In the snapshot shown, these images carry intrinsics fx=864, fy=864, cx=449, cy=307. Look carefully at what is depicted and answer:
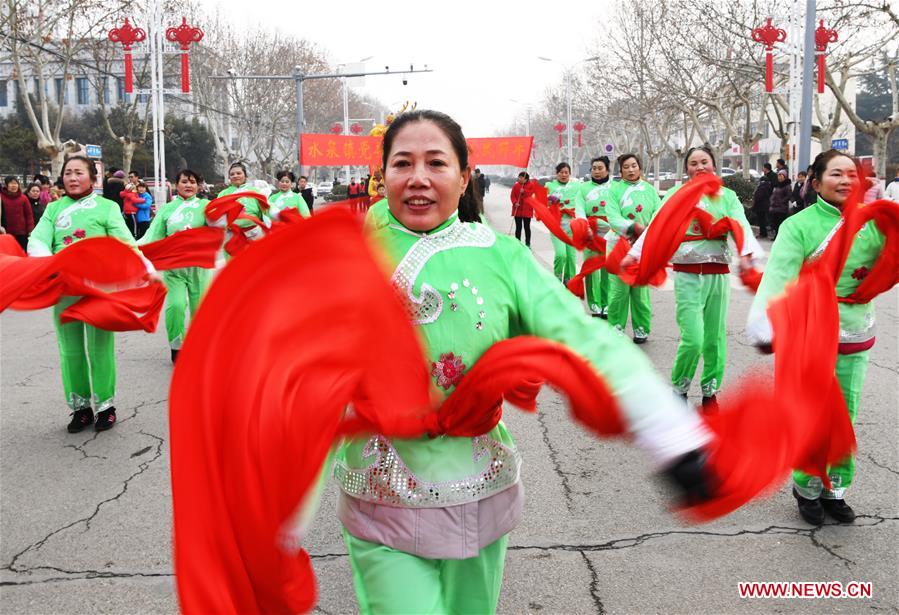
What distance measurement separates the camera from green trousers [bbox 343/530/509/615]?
2.11 meters

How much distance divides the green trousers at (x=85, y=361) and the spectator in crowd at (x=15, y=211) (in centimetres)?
990

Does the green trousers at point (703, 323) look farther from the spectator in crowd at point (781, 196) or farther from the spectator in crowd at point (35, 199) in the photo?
the spectator in crowd at point (35, 199)

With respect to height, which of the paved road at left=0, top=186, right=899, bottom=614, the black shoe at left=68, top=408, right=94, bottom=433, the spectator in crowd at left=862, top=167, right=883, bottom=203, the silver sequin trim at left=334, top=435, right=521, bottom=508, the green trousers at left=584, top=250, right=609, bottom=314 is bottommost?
the paved road at left=0, top=186, right=899, bottom=614

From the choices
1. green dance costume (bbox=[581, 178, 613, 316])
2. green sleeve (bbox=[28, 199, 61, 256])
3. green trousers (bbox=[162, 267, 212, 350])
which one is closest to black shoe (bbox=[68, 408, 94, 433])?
green sleeve (bbox=[28, 199, 61, 256])

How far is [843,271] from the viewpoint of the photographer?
4.11m

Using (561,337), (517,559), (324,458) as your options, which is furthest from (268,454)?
(517,559)

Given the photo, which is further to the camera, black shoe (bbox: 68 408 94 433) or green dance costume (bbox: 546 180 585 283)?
green dance costume (bbox: 546 180 585 283)

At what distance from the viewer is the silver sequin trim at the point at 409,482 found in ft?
7.18

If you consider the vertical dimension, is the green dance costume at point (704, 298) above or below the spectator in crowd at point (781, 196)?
below

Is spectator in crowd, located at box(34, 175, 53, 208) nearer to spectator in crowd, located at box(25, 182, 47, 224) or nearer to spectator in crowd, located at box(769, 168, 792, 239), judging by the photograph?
spectator in crowd, located at box(25, 182, 47, 224)

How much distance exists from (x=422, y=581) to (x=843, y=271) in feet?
9.47

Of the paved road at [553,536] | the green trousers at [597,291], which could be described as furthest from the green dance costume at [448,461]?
the green trousers at [597,291]

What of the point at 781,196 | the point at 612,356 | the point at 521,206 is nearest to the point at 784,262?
the point at 612,356

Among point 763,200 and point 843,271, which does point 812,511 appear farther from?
point 763,200
